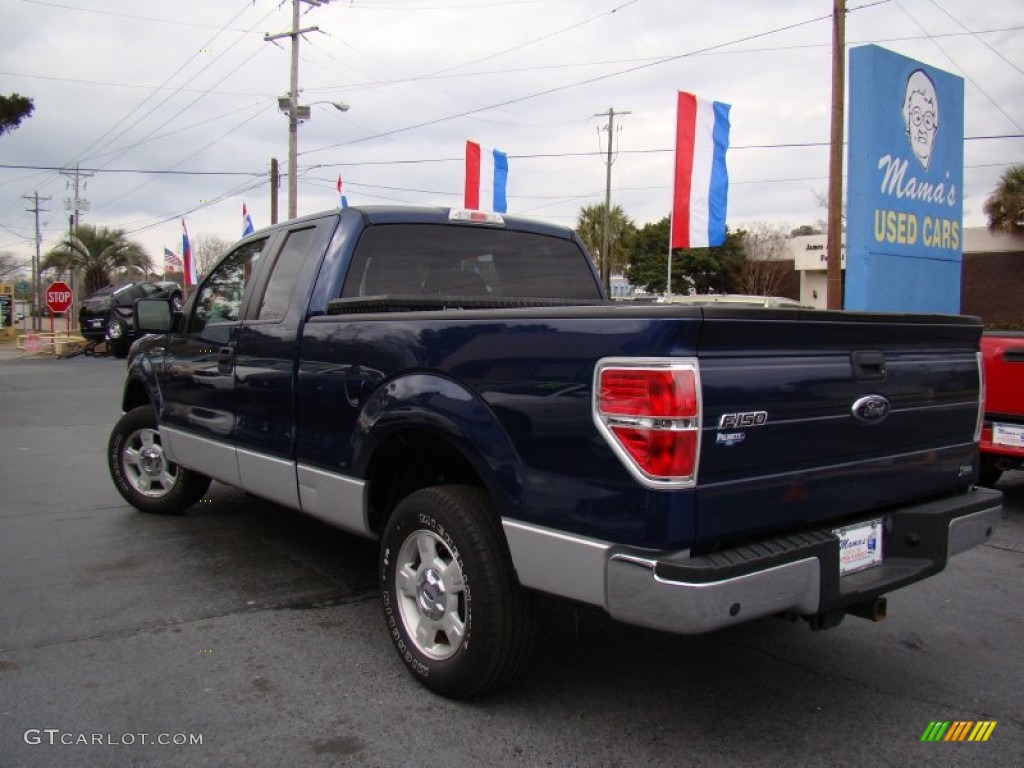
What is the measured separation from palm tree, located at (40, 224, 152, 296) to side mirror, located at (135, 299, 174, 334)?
130 feet

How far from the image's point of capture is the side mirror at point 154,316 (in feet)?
18.6

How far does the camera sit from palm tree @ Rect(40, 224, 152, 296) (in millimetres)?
41469

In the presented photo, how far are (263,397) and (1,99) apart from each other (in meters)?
22.7

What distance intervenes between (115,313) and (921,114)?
2041 centimetres

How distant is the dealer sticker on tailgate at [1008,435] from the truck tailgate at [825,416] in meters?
3.17

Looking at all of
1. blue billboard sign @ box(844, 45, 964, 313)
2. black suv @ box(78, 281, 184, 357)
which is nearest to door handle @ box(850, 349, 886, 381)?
blue billboard sign @ box(844, 45, 964, 313)

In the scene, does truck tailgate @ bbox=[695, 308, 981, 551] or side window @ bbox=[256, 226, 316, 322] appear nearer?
truck tailgate @ bbox=[695, 308, 981, 551]

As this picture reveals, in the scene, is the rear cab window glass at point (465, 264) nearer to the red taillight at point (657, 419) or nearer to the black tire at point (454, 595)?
the black tire at point (454, 595)

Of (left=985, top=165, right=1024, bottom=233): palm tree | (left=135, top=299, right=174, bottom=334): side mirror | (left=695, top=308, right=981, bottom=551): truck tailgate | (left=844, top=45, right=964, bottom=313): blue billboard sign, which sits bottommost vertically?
(left=695, top=308, right=981, bottom=551): truck tailgate

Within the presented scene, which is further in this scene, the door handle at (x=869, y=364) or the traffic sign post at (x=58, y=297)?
the traffic sign post at (x=58, y=297)

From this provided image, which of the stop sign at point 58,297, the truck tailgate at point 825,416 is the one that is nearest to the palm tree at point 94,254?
the stop sign at point 58,297

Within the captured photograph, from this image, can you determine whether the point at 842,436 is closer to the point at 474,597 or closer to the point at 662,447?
the point at 662,447

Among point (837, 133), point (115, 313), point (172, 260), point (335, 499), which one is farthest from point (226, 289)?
point (172, 260)

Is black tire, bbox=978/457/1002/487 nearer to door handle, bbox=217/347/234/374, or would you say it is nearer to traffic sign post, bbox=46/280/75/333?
door handle, bbox=217/347/234/374
